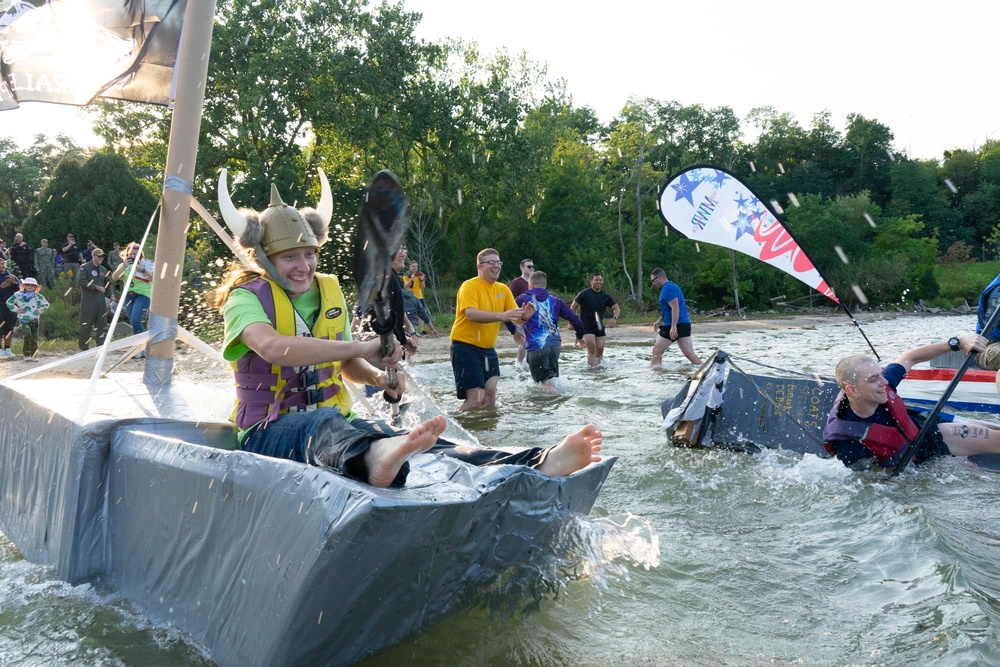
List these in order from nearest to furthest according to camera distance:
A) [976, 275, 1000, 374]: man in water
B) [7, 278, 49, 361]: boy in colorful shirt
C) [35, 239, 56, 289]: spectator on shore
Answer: [976, 275, 1000, 374]: man in water → [7, 278, 49, 361]: boy in colorful shirt → [35, 239, 56, 289]: spectator on shore

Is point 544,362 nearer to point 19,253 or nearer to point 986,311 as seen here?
point 986,311

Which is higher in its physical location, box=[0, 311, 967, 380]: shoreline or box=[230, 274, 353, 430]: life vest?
box=[230, 274, 353, 430]: life vest

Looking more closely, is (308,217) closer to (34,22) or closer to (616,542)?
(616,542)

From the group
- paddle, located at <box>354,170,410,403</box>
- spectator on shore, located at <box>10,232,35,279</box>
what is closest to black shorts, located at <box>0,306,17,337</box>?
spectator on shore, located at <box>10,232,35,279</box>

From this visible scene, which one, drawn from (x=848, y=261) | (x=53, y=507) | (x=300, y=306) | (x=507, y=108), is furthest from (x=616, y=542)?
(x=848, y=261)

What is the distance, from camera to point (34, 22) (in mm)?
5820

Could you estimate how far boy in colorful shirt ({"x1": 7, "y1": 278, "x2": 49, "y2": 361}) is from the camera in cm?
1433

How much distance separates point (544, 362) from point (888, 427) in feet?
20.7

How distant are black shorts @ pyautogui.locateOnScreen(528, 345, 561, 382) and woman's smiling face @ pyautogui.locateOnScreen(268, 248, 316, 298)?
815 cm

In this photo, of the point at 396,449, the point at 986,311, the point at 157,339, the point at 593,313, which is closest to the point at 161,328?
the point at 157,339

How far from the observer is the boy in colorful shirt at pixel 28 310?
1433cm

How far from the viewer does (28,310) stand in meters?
14.4

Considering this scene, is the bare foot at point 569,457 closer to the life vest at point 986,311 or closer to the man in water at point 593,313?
the life vest at point 986,311

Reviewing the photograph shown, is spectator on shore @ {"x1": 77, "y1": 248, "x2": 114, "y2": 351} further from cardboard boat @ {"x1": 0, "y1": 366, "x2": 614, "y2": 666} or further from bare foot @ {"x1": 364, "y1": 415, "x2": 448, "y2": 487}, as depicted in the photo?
bare foot @ {"x1": 364, "y1": 415, "x2": 448, "y2": 487}
